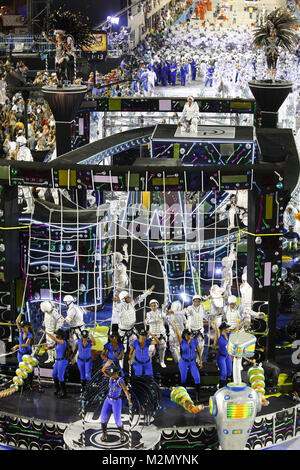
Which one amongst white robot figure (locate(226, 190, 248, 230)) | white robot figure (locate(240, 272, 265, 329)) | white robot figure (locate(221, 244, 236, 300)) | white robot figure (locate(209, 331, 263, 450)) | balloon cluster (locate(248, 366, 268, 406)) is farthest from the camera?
white robot figure (locate(226, 190, 248, 230))

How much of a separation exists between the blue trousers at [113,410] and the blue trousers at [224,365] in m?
1.81

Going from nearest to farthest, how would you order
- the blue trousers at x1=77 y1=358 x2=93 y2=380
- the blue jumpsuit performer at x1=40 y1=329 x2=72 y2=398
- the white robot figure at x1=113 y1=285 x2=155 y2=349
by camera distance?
the blue jumpsuit performer at x1=40 y1=329 x2=72 y2=398 → the blue trousers at x1=77 y1=358 x2=93 y2=380 → the white robot figure at x1=113 y1=285 x2=155 y2=349

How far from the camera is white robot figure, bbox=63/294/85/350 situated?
1434cm

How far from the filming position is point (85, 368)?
46.2 ft

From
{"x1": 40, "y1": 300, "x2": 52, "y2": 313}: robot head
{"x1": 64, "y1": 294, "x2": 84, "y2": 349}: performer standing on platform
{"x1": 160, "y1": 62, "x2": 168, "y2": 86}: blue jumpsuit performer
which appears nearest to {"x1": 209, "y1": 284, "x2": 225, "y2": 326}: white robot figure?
{"x1": 64, "y1": 294, "x2": 84, "y2": 349}: performer standing on platform

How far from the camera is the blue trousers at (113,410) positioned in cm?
1263

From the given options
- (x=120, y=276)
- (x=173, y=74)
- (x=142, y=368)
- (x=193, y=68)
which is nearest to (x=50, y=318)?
(x=142, y=368)

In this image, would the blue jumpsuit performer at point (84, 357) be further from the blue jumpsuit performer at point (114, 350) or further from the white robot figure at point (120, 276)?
the white robot figure at point (120, 276)

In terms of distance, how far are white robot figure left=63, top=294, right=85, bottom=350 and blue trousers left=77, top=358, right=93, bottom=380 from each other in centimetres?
41

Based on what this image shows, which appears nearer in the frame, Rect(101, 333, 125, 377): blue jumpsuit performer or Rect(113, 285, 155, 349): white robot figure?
Rect(101, 333, 125, 377): blue jumpsuit performer

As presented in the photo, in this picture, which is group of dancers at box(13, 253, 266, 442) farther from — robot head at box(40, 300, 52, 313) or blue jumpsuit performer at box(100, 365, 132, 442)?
blue jumpsuit performer at box(100, 365, 132, 442)

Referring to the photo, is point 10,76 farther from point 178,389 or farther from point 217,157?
point 178,389

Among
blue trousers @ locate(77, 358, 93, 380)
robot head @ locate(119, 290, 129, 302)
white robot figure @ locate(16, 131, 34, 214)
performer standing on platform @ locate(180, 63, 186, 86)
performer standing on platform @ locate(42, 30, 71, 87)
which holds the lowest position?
blue trousers @ locate(77, 358, 93, 380)

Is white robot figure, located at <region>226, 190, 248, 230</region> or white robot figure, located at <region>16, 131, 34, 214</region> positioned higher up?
white robot figure, located at <region>16, 131, 34, 214</region>
